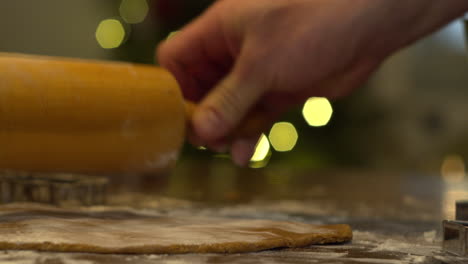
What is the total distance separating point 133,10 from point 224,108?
124 centimetres

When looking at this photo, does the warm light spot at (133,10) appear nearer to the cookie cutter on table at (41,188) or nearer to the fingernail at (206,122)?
the fingernail at (206,122)

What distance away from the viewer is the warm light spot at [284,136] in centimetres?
201

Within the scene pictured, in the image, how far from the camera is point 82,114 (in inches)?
32.4

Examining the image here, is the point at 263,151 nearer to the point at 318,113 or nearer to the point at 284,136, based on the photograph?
the point at 284,136

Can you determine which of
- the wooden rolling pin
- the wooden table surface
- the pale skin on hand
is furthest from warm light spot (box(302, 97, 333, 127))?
the wooden rolling pin

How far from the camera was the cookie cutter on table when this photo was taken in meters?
0.87

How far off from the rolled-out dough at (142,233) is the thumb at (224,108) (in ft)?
0.81

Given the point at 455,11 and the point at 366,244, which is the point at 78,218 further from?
the point at 455,11

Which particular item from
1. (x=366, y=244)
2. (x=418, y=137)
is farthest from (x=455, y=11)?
(x=418, y=137)

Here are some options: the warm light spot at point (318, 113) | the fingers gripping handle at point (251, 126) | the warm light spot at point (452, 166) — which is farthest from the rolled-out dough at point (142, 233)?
the warm light spot at point (452, 166)

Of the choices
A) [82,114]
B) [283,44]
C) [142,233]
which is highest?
[283,44]

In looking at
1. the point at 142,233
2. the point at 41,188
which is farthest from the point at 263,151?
the point at 142,233

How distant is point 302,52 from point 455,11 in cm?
28

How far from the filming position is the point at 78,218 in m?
0.74
